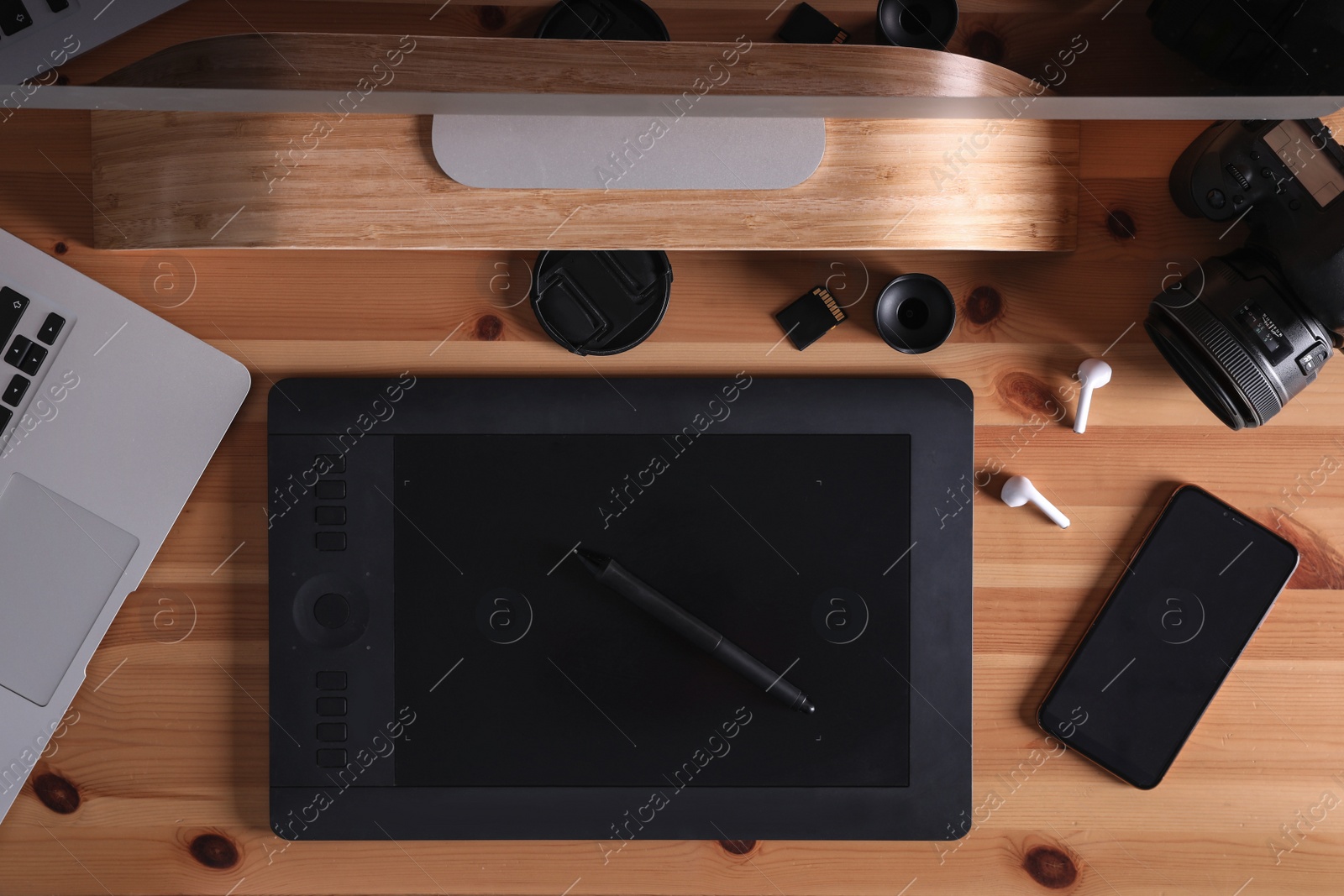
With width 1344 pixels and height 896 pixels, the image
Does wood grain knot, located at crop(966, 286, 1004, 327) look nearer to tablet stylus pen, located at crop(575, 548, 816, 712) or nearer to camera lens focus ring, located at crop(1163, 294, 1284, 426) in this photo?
camera lens focus ring, located at crop(1163, 294, 1284, 426)

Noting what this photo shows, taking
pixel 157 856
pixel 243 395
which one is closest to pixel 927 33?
pixel 243 395

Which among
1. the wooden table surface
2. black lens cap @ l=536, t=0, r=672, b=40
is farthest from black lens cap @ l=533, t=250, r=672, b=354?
black lens cap @ l=536, t=0, r=672, b=40

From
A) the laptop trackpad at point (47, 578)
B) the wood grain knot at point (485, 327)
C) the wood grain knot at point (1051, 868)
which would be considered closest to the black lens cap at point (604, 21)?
the wood grain knot at point (485, 327)

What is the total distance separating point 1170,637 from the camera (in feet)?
2.55

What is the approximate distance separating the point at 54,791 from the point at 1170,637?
102cm

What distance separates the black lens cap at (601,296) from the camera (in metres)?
0.76

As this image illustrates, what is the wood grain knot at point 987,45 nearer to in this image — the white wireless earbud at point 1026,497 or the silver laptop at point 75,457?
the white wireless earbud at point 1026,497

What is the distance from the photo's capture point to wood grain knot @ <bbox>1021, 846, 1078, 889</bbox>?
31.3 inches

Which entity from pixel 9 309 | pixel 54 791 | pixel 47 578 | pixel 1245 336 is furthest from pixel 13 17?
pixel 1245 336

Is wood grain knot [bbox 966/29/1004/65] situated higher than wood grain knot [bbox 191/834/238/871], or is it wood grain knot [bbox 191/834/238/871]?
wood grain knot [bbox 966/29/1004/65]

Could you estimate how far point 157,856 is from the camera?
79 cm

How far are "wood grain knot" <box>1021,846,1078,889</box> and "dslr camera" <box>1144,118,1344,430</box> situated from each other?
423mm

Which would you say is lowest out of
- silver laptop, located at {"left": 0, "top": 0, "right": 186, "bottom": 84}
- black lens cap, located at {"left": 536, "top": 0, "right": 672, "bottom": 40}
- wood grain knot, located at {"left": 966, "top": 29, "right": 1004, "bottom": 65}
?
wood grain knot, located at {"left": 966, "top": 29, "right": 1004, "bottom": 65}

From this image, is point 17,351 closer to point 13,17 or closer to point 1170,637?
point 13,17
